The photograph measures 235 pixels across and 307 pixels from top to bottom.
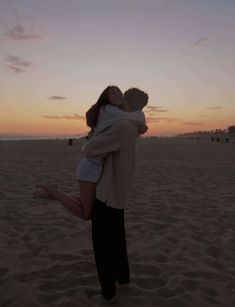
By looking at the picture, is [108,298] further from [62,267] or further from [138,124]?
[138,124]

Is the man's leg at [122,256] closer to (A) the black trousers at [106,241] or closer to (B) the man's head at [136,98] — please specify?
(A) the black trousers at [106,241]

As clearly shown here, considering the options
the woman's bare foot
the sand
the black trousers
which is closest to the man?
the black trousers

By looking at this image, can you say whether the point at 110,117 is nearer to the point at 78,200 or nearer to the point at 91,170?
the point at 91,170

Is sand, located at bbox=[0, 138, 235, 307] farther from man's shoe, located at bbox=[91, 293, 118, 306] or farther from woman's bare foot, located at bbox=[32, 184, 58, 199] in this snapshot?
woman's bare foot, located at bbox=[32, 184, 58, 199]

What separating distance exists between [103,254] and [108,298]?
1.50ft

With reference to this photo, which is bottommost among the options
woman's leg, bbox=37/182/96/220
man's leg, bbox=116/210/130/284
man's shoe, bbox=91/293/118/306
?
man's shoe, bbox=91/293/118/306

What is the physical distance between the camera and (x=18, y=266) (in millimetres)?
4898

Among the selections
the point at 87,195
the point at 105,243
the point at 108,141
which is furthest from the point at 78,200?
the point at 108,141

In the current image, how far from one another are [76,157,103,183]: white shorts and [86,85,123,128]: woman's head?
1.17ft

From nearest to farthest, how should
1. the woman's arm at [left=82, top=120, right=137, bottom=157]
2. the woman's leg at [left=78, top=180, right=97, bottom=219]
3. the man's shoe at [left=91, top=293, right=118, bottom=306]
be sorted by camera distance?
the woman's arm at [left=82, top=120, right=137, bottom=157]
the woman's leg at [left=78, top=180, right=97, bottom=219]
the man's shoe at [left=91, top=293, right=118, bottom=306]

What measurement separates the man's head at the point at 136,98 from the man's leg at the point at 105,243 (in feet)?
3.28

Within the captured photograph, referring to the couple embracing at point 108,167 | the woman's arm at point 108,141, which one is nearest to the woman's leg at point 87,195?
the couple embracing at point 108,167

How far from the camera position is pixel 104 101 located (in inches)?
147

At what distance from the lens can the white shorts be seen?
3734mm
